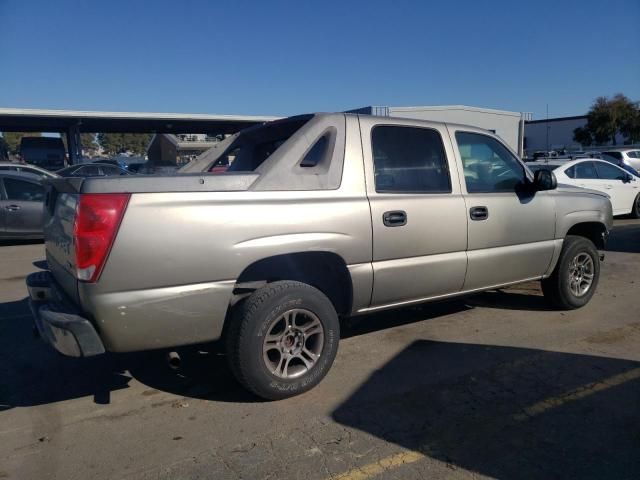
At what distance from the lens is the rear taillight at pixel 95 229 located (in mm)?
2912

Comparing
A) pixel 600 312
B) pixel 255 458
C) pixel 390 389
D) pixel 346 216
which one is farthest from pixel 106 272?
pixel 600 312

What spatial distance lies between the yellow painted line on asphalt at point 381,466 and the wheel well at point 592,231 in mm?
3667

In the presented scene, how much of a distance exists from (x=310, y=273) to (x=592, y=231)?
3.60m

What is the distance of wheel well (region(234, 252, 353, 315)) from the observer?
352 centimetres

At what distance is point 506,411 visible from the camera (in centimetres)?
339

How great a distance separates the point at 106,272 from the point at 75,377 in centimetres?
155

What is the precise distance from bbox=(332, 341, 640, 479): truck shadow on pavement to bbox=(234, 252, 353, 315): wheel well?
0.67 m

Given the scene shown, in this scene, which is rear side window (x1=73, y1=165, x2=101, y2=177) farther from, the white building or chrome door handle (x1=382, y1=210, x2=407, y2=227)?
the white building

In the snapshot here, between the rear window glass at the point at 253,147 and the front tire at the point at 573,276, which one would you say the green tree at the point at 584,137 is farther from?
the rear window glass at the point at 253,147

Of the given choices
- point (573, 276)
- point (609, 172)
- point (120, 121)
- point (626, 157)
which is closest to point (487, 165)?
point (573, 276)

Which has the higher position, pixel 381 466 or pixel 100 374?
pixel 100 374

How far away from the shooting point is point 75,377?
4008 millimetres

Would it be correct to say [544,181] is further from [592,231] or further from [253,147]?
[253,147]

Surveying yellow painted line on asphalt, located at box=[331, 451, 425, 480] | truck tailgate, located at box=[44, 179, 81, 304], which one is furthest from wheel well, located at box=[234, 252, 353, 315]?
yellow painted line on asphalt, located at box=[331, 451, 425, 480]
